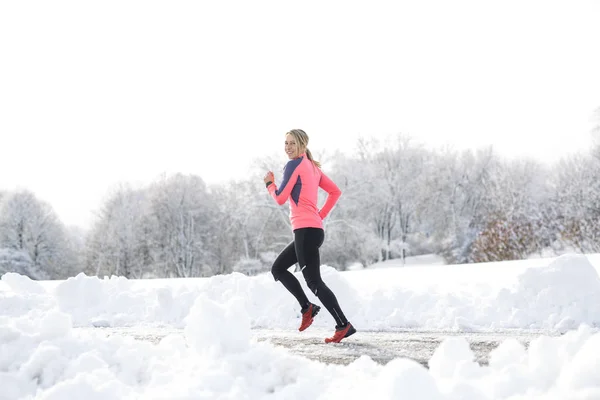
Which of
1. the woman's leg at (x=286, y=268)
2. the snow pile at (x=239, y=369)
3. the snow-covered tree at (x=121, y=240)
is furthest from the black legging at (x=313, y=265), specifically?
the snow-covered tree at (x=121, y=240)

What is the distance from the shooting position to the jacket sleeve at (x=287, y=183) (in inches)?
219

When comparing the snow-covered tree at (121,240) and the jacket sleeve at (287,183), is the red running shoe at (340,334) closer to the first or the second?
the jacket sleeve at (287,183)

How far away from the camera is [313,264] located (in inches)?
221

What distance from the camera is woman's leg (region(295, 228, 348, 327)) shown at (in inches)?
219

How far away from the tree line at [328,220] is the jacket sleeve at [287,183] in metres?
31.7

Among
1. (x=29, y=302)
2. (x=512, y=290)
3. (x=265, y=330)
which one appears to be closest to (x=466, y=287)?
(x=512, y=290)

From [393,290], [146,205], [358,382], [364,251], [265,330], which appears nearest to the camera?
[358,382]

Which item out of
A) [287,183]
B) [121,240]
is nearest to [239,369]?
[287,183]

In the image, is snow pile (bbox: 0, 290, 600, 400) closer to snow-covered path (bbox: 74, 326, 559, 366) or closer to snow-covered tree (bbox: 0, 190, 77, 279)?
snow-covered path (bbox: 74, 326, 559, 366)

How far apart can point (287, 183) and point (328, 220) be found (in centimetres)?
3161

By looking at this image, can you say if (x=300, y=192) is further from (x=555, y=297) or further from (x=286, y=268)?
(x=555, y=297)

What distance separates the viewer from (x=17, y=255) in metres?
42.7

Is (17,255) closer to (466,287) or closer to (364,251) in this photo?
(364,251)

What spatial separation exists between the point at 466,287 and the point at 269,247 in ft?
115
